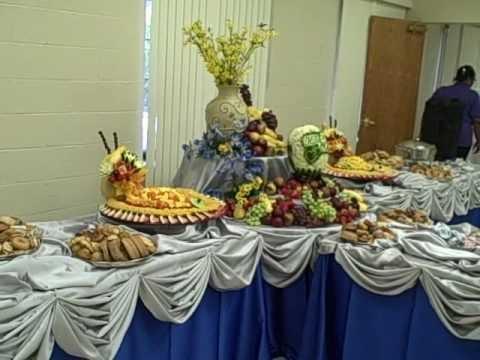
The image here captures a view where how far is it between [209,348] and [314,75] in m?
3.36

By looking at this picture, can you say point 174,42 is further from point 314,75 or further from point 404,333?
point 404,333

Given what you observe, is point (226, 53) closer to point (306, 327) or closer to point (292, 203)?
point (292, 203)

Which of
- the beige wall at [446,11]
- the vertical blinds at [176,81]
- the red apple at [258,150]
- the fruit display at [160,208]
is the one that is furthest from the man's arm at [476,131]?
the fruit display at [160,208]

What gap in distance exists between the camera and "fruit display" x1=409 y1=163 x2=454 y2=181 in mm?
3376

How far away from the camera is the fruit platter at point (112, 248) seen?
171 cm

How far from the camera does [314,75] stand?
4.89 metres

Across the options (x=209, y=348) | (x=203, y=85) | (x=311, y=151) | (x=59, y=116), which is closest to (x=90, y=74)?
(x=59, y=116)

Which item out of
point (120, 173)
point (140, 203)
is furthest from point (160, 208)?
point (120, 173)

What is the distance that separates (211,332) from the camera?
6.57 feet

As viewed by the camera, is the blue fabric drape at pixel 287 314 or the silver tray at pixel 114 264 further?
the blue fabric drape at pixel 287 314

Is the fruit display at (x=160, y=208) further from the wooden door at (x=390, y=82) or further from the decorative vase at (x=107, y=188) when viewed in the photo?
the wooden door at (x=390, y=82)

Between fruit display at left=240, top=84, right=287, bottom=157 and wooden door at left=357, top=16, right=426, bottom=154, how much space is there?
3.00 m

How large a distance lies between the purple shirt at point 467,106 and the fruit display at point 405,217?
2474 millimetres

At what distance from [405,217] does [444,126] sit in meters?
2.40
